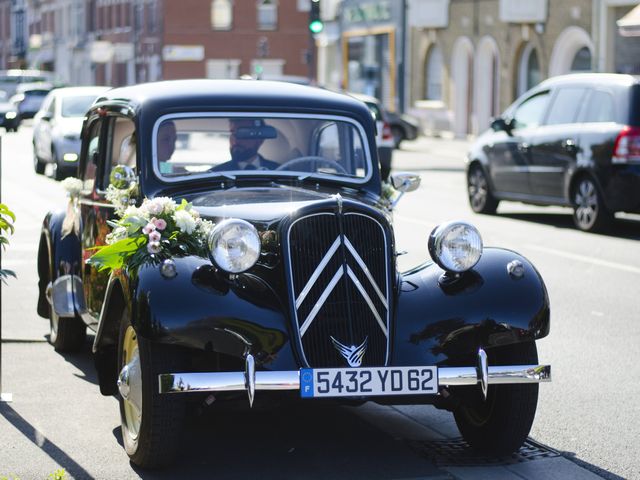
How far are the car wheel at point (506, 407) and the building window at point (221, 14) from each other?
218 ft

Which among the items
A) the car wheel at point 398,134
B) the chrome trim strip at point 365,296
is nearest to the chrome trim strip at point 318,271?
the chrome trim strip at point 365,296

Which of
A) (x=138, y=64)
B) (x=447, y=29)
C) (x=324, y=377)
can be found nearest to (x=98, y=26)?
(x=138, y=64)

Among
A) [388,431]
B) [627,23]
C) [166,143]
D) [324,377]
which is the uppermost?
[627,23]

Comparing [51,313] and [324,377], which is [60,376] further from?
[324,377]

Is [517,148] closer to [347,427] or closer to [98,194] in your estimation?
[98,194]

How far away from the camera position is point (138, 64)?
244 feet

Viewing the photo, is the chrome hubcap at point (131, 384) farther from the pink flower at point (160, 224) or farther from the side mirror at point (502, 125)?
the side mirror at point (502, 125)

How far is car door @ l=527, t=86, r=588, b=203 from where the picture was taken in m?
16.6

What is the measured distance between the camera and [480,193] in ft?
61.8

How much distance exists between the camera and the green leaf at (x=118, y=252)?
6.20 meters

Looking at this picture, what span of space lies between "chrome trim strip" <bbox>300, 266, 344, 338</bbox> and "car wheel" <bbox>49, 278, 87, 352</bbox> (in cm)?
309

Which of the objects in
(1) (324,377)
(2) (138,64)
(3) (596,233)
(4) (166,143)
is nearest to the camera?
(1) (324,377)

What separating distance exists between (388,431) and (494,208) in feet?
39.8

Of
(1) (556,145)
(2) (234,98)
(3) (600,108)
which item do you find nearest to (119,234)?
(2) (234,98)
